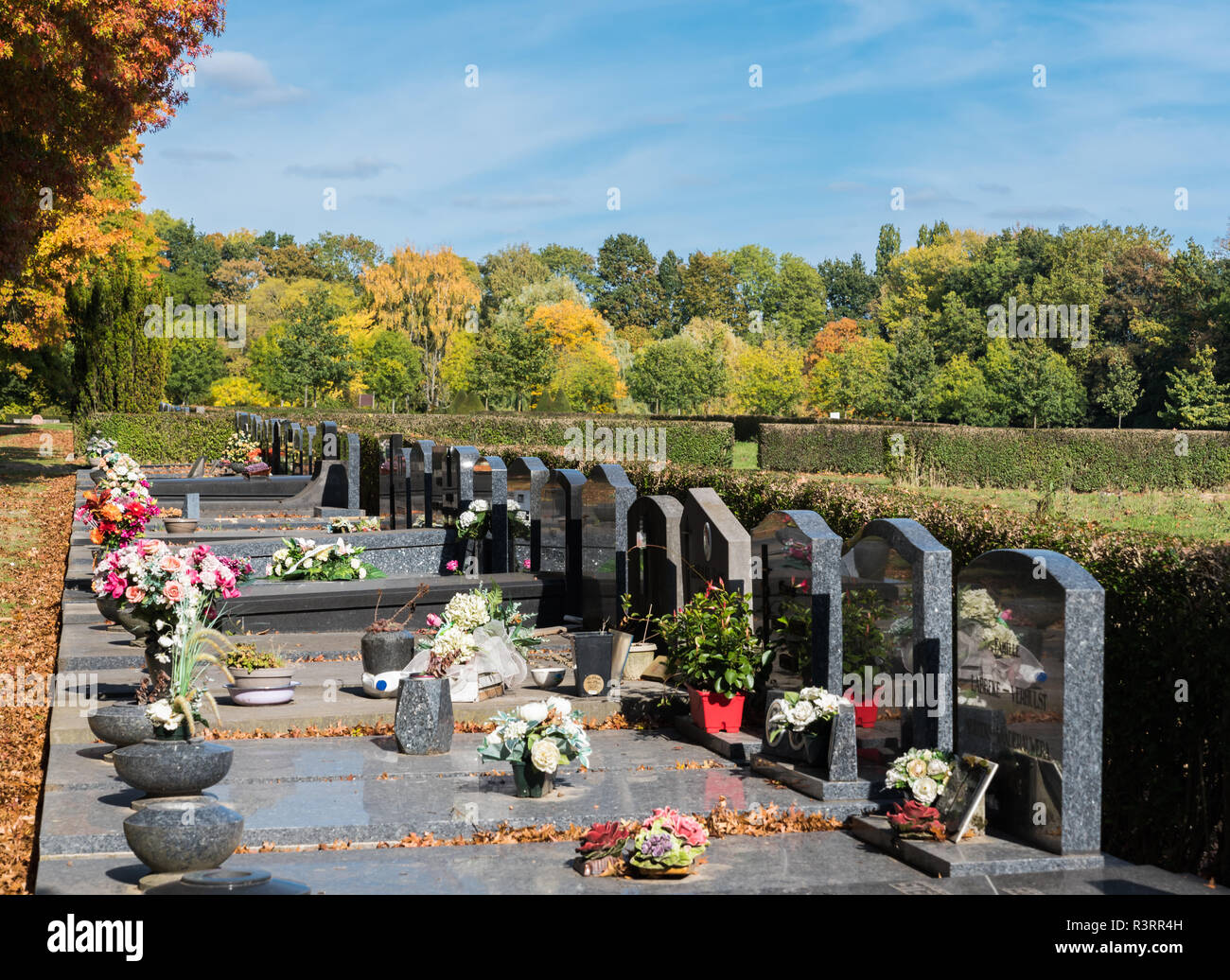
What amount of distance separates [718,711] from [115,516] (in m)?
7.39

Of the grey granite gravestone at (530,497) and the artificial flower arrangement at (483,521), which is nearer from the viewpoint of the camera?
the grey granite gravestone at (530,497)

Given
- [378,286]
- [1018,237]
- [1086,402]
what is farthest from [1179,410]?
[378,286]

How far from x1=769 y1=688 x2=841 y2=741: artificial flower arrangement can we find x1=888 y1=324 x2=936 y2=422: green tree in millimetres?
49730

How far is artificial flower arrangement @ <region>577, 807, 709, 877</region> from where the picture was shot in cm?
601

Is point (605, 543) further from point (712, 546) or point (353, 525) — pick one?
point (353, 525)

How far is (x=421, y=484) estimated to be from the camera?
62.8ft

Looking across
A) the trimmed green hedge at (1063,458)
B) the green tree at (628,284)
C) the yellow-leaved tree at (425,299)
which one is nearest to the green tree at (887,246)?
the green tree at (628,284)

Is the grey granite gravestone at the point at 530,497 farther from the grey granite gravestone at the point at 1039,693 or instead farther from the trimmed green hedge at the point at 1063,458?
the trimmed green hedge at the point at 1063,458

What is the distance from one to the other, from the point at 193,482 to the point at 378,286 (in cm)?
4932

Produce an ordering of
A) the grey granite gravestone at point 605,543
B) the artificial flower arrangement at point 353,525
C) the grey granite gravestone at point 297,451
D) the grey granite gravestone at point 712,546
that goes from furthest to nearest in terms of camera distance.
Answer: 1. the grey granite gravestone at point 297,451
2. the artificial flower arrangement at point 353,525
3. the grey granite gravestone at point 605,543
4. the grey granite gravestone at point 712,546

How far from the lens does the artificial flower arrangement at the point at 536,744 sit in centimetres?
725

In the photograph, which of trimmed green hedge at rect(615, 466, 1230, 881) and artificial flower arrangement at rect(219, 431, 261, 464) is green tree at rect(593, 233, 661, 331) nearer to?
artificial flower arrangement at rect(219, 431, 261, 464)

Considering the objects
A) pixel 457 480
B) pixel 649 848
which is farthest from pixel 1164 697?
pixel 457 480

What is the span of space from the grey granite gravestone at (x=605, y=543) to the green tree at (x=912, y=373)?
44568 millimetres
